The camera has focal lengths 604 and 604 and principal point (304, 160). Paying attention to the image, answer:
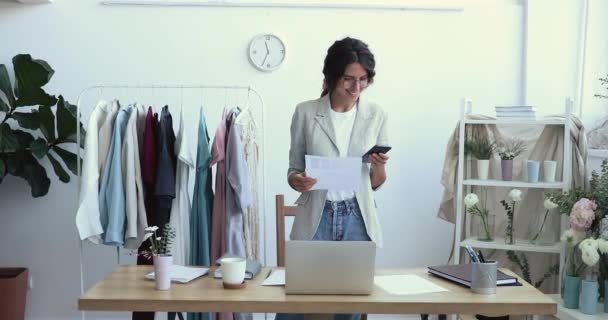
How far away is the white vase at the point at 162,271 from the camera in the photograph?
191cm

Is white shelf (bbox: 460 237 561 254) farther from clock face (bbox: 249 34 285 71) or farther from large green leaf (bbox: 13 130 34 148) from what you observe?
large green leaf (bbox: 13 130 34 148)

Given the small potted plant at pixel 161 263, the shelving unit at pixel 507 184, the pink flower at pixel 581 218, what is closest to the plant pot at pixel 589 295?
the pink flower at pixel 581 218

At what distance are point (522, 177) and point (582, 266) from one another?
694 millimetres

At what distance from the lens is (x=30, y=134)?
3.63 meters

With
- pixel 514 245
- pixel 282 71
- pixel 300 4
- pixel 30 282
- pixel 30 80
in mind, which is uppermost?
pixel 300 4

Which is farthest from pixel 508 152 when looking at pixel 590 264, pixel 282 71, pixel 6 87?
pixel 6 87

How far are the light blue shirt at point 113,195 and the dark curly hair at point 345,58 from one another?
134 centimetres

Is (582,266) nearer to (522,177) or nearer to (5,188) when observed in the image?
(522,177)

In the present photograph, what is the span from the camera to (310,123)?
231cm

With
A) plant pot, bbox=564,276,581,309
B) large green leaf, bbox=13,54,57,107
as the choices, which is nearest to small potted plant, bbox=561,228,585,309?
plant pot, bbox=564,276,581,309

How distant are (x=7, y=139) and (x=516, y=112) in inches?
115

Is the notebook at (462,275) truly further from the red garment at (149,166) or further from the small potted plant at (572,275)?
the red garment at (149,166)

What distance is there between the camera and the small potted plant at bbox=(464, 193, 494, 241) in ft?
11.3

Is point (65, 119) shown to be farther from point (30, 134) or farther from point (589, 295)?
point (589, 295)
